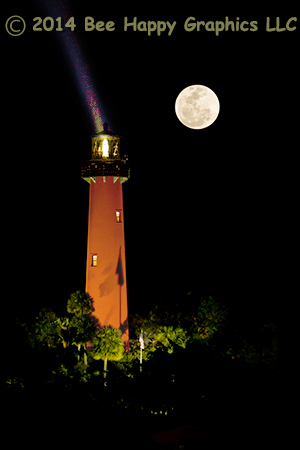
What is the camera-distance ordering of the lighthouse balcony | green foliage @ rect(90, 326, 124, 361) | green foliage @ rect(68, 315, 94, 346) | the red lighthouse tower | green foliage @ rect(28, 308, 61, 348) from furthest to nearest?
the lighthouse balcony < the red lighthouse tower < green foliage @ rect(28, 308, 61, 348) < green foliage @ rect(68, 315, 94, 346) < green foliage @ rect(90, 326, 124, 361)

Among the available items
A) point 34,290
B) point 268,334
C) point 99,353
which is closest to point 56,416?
point 99,353

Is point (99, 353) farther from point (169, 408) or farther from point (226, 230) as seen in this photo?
point (226, 230)

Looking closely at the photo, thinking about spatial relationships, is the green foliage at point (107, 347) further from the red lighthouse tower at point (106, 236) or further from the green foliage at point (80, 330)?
the red lighthouse tower at point (106, 236)

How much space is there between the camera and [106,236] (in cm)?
3619

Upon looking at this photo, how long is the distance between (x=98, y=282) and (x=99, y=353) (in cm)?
554

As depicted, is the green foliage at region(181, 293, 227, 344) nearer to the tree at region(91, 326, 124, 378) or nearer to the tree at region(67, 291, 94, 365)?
the tree at region(91, 326, 124, 378)

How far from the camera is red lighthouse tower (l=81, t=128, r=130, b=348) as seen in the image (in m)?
35.5

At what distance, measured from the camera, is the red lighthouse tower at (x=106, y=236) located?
35.5m

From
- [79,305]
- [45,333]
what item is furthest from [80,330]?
[45,333]

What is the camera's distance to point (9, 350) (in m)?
31.0

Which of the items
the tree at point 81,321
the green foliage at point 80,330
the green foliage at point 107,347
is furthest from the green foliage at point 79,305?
the green foliage at point 107,347

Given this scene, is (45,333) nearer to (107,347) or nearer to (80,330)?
(80,330)

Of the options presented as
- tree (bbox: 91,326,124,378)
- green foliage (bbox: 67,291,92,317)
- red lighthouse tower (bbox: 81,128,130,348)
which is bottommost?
tree (bbox: 91,326,124,378)

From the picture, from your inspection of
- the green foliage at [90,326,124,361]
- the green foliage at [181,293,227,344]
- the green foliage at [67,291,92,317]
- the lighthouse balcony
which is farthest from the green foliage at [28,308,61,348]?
the lighthouse balcony
